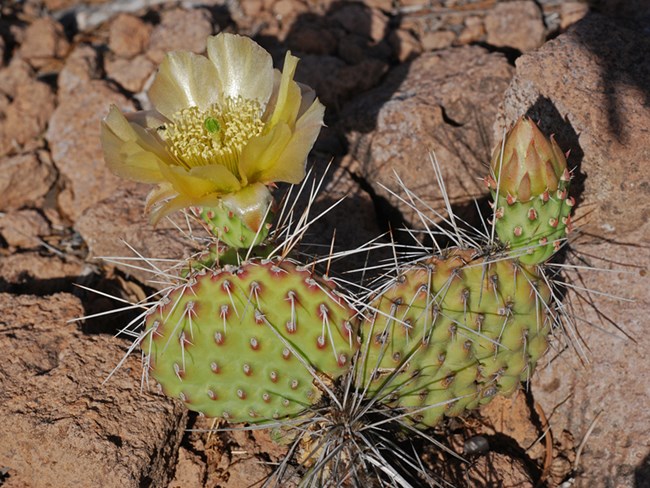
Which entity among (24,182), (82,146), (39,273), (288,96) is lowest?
(39,273)

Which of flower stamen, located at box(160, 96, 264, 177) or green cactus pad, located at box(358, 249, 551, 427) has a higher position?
flower stamen, located at box(160, 96, 264, 177)

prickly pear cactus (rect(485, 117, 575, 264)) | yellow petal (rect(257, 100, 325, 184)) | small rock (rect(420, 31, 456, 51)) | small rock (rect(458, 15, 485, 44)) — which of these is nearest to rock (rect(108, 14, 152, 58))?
small rock (rect(420, 31, 456, 51))

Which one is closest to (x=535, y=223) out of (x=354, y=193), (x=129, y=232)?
(x=354, y=193)

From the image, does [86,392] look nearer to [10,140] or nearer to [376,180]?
[376,180]

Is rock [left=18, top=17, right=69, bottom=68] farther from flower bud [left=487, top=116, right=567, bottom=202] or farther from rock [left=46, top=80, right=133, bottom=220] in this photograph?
flower bud [left=487, top=116, right=567, bottom=202]

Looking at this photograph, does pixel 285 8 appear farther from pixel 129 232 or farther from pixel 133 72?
pixel 129 232

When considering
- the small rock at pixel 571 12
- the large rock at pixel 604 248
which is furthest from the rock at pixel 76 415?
the small rock at pixel 571 12

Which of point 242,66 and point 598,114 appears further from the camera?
point 598,114
